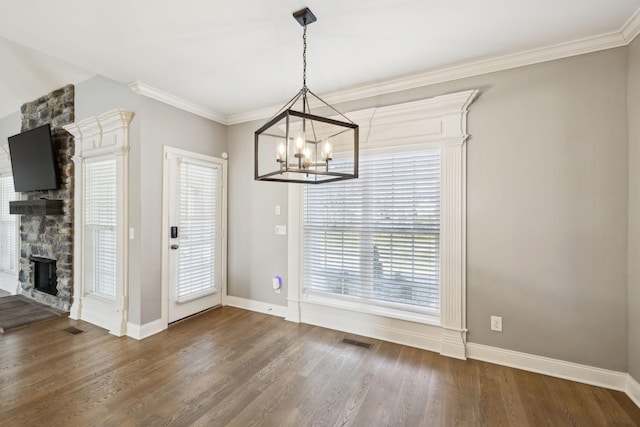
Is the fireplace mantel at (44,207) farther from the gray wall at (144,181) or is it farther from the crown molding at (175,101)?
the crown molding at (175,101)

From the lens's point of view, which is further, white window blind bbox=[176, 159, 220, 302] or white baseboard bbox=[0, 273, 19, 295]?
white baseboard bbox=[0, 273, 19, 295]

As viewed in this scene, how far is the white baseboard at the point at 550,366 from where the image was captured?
7.17 ft

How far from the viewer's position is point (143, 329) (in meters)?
3.06

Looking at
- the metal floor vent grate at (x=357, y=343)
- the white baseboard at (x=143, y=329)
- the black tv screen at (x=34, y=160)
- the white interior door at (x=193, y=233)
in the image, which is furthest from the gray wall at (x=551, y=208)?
the black tv screen at (x=34, y=160)

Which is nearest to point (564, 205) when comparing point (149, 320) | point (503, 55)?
point (503, 55)

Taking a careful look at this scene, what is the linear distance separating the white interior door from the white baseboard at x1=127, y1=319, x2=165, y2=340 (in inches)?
7.4

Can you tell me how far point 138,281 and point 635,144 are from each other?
4587 millimetres

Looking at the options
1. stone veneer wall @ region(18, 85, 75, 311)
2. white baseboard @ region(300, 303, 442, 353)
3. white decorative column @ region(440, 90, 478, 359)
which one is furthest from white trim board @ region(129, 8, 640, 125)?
white baseboard @ region(300, 303, 442, 353)

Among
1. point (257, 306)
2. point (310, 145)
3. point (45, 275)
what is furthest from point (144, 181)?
point (45, 275)

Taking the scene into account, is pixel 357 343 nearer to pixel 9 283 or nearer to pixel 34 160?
pixel 34 160

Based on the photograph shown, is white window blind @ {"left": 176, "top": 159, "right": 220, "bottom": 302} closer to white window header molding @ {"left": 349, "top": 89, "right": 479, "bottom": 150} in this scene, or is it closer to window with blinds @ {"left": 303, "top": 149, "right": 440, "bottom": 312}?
window with blinds @ {"left": 303, "top": 149, "right": 440, "bottom": 312}

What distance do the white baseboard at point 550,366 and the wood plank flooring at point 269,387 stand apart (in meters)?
0.06

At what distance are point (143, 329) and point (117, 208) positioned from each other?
4.54 ft

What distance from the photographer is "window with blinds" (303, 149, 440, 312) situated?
2863 mm
